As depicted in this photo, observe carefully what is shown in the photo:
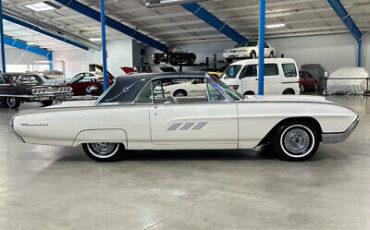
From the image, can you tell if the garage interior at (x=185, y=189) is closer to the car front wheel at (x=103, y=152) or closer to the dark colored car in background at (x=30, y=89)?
the car front wheel at (x=103, y=152)

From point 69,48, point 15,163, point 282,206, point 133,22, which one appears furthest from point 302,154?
point 69,48

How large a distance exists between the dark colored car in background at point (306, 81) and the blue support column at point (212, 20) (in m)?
5.16

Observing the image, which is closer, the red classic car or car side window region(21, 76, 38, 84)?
car side window region(21, 76, 38, 84)

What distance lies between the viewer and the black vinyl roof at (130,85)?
15.6ft

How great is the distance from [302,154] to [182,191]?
210cm

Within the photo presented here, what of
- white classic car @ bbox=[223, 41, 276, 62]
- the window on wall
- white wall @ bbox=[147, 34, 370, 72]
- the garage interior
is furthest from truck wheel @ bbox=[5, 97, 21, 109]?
the window on wall

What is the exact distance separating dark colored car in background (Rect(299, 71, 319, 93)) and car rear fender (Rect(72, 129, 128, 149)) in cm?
1599

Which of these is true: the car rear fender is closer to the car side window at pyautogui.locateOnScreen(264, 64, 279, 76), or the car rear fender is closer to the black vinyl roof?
the black vinyl roof

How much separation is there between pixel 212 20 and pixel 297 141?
15.3m

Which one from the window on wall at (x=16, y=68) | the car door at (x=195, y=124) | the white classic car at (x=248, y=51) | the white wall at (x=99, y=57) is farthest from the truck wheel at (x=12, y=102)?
the window on wall at (x=16, y=68)

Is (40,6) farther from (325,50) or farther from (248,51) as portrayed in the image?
(325,50)

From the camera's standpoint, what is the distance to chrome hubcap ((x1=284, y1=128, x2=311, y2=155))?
15.3 feet

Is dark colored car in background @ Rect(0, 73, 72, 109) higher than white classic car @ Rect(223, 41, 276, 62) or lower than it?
lower

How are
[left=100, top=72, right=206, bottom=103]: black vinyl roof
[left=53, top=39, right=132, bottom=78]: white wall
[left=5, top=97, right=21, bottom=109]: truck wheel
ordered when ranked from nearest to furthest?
1. [left=100, top=72, right=206, bottom=103]: black vinyl roof
2. [left=5, top=97, right=21, bottom=109]: truck wheel
3. [left=53, top=39, right=132, bottom=78]: white wall
